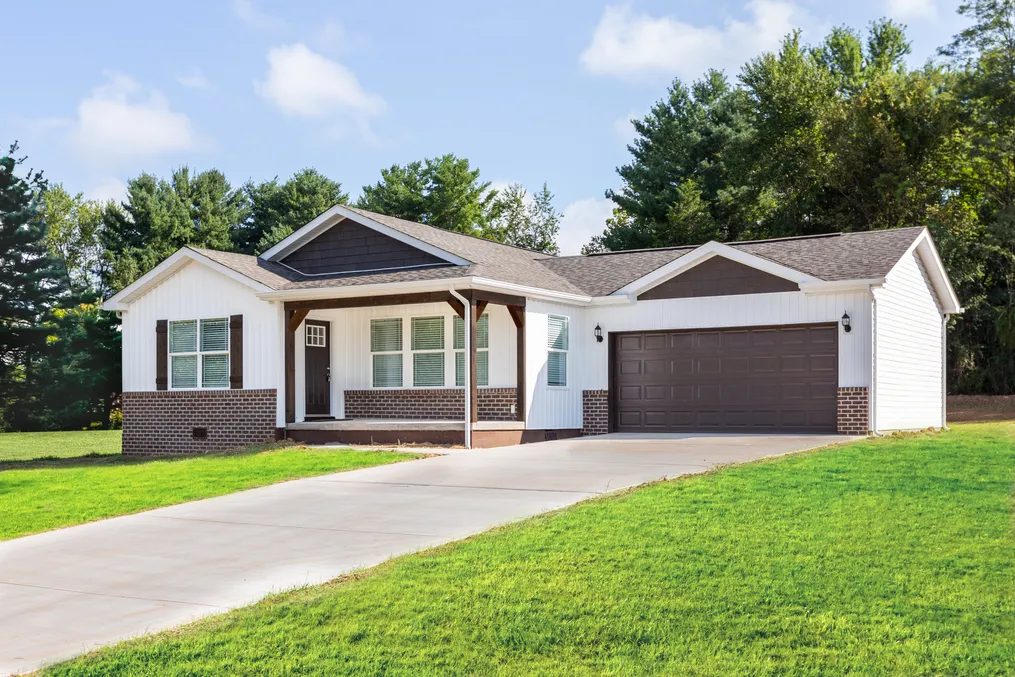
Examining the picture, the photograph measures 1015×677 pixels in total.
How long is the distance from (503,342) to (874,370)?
680cm

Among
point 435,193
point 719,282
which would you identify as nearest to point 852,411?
point 719,282

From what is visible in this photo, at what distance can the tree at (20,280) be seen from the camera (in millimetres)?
38344

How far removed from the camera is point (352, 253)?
21766mm

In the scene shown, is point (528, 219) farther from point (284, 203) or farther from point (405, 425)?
point (405, 425)

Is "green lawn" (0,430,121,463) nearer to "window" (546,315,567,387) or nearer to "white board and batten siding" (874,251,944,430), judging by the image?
"window" (546,315,567,387)

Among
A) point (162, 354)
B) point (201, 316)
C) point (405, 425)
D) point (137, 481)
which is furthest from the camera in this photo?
point (162, 354)

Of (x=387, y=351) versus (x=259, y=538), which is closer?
(x=259, y=538)

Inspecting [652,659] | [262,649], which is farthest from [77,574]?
[652,659]

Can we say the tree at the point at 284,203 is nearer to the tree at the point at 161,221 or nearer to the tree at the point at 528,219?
the tree at the point at 161,221

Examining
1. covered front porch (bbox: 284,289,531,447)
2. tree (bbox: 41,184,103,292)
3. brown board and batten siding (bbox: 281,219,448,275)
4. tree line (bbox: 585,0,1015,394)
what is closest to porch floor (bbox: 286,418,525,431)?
covered front porch (bbox: 284,289,531,447)

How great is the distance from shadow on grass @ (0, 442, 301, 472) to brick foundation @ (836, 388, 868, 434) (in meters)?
9.82

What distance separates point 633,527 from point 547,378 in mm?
11436

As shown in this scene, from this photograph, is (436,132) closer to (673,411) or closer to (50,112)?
(50,112)

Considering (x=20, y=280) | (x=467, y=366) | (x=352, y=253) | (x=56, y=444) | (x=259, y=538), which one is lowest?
(x=56, y=444)
